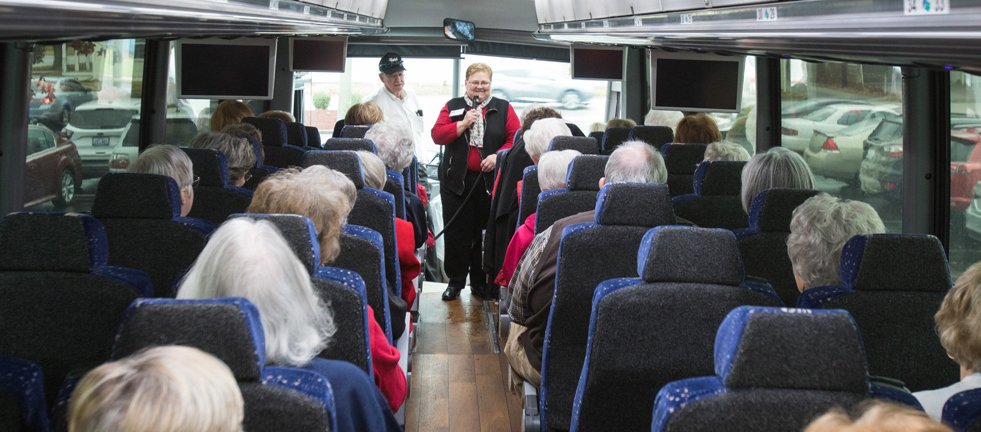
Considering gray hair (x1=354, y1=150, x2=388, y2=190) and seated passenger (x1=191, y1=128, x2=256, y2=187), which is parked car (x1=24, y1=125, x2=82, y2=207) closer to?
seated passenger (x1=191, y1=128, x2=256, y2=187)

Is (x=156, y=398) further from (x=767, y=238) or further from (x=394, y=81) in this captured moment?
(x=394, y=81)

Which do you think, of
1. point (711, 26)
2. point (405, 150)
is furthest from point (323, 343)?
point (405, 150)

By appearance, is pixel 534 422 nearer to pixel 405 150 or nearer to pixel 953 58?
pixel 953 58

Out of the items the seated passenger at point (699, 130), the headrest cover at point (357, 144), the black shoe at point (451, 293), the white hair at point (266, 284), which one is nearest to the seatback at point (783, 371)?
the white hair at point (266, 284)

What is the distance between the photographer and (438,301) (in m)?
8.98

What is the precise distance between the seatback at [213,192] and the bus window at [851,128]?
3299 mm

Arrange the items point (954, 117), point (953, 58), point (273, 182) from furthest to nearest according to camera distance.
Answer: point (954, 117) < point (273, 182) < point (953, 58)

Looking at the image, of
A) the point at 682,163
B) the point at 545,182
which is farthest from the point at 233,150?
the point at 682,163

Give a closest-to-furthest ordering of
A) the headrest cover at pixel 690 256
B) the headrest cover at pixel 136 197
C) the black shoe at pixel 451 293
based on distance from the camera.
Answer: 1. the headrest cover at pixel 690 256
2. the headrest cover at pixel 136 197
3. the black shoe at pixel 451 293

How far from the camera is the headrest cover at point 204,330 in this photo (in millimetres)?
2117

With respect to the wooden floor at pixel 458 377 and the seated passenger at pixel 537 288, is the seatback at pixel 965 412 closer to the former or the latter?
the seated passenger at pixel 537 288

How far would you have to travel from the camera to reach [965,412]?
211cm

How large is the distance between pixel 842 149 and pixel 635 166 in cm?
221

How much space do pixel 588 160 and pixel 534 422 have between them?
1.69m
